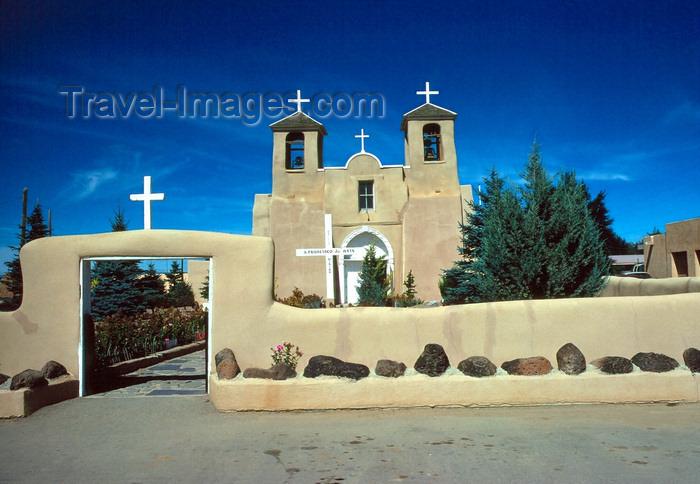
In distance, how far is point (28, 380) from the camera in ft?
25.5

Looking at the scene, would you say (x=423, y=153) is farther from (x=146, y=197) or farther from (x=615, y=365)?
(x=615, y=365)

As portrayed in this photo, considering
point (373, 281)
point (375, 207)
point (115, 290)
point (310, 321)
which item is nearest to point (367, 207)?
point (375, 207)

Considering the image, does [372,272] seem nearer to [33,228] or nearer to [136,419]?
[136,419]

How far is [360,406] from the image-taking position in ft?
24.8

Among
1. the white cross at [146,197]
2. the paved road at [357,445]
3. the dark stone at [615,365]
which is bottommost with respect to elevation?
the paved road at [357,445]

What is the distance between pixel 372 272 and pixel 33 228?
19917 millimetres

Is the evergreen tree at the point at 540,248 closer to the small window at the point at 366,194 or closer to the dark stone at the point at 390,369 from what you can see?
the dark stone at the point at 390,369

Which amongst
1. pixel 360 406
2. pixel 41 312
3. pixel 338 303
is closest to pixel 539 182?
pixel 360 406

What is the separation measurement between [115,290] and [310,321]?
656 inches

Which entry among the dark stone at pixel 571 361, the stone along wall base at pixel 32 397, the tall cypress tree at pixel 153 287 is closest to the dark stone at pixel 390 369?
the dark stone at pixel 571 361

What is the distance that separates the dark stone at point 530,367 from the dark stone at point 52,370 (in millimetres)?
6457

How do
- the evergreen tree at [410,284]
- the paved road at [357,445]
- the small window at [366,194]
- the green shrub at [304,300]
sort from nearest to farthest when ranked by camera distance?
the paved road at [357,445] → the green shrub at [304,300] → the evergreen tree at [410,284] → the small window at [366,194]

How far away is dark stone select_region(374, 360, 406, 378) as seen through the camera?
7.73 meters

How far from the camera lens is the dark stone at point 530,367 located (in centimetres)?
768
